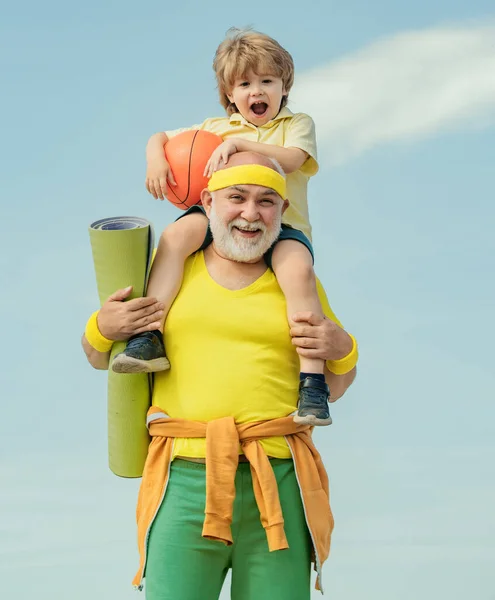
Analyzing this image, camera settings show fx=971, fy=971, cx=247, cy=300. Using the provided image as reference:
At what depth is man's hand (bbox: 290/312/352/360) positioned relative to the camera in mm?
4984

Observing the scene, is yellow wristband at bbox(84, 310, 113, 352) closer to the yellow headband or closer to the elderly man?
the elderly man

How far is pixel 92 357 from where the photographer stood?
5332 millimetres

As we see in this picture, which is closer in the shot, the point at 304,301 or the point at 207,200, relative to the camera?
the point at 304,301

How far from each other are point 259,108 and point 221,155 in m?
0.77

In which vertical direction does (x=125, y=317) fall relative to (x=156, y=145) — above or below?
below

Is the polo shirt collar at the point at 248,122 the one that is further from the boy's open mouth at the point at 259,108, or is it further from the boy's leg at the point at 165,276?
the boy's leg at the point at 165,276

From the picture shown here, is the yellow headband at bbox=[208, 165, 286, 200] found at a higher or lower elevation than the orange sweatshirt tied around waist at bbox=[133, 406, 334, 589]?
higher

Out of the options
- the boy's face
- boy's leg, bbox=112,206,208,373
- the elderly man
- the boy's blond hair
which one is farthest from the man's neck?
the boy's blond hair

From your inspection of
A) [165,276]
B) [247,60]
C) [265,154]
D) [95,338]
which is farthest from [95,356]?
[247,60]

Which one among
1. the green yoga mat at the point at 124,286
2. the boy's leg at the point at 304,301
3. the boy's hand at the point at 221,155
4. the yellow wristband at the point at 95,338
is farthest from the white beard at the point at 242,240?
the yellow wristband at the point at 95,338

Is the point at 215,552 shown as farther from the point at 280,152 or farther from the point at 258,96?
the point at 258,96

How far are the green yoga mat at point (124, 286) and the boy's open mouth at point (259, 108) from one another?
3.71 ft

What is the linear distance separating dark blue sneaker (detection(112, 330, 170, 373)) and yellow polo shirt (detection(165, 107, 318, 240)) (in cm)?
125

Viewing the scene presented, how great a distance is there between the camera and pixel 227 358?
16.4 ft
